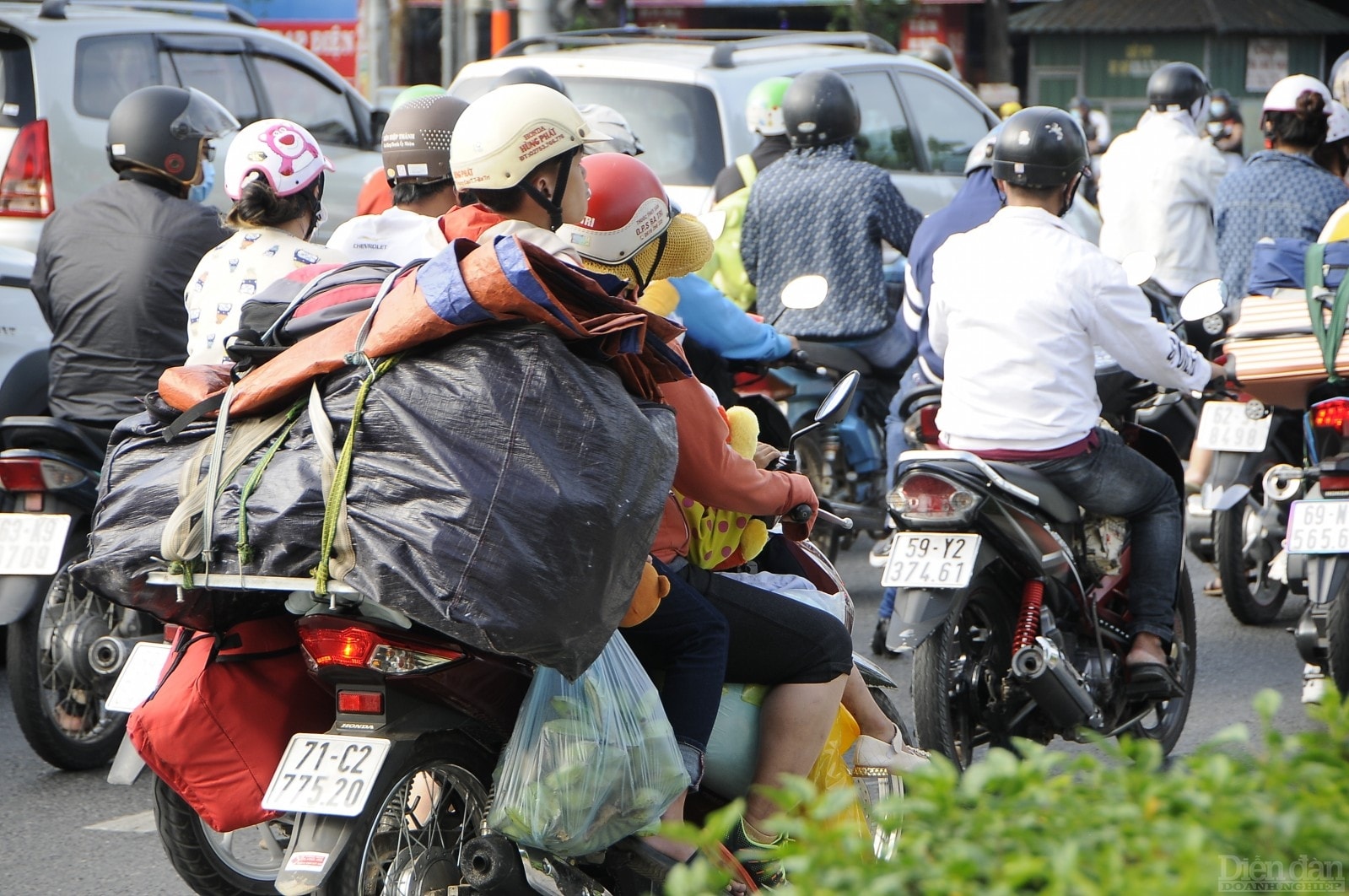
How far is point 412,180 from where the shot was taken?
5.47m

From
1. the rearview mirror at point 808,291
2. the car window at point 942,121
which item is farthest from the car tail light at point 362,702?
the car window at point 942,121

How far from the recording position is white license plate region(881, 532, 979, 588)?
455 centimetres

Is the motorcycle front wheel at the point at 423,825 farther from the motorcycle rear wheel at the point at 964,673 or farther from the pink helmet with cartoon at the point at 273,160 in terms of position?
the pink helmet with cartoon at the point at 273,160

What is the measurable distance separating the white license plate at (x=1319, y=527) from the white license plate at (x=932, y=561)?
4.38 ft

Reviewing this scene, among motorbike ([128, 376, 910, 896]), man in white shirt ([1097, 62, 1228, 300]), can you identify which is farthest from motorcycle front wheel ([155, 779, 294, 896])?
man in white shirt ([1097, 62, 1228, 300])

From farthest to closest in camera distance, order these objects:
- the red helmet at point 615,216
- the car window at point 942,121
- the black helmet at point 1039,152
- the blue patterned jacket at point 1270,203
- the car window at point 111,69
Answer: the car window at point 942,121 → the car window at point 111,69 → the blue patterned jacket at point 1270,203 → the black helmet at point 1039,152 → the red helmet at point 615,216

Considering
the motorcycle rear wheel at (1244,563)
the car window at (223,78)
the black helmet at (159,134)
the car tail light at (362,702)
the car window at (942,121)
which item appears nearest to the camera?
the car tail light at (362,702)

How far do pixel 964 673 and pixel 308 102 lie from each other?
7101 mm

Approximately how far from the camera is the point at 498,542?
8.96 feet

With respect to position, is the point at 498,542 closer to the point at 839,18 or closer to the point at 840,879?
the point at 840,879

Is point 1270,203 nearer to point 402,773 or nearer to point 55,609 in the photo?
point 55,609

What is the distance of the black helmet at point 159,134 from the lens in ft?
17.4

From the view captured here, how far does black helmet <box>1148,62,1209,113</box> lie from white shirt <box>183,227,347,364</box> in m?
5.55

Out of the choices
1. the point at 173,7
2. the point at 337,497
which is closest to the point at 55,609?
the point at 337,497
